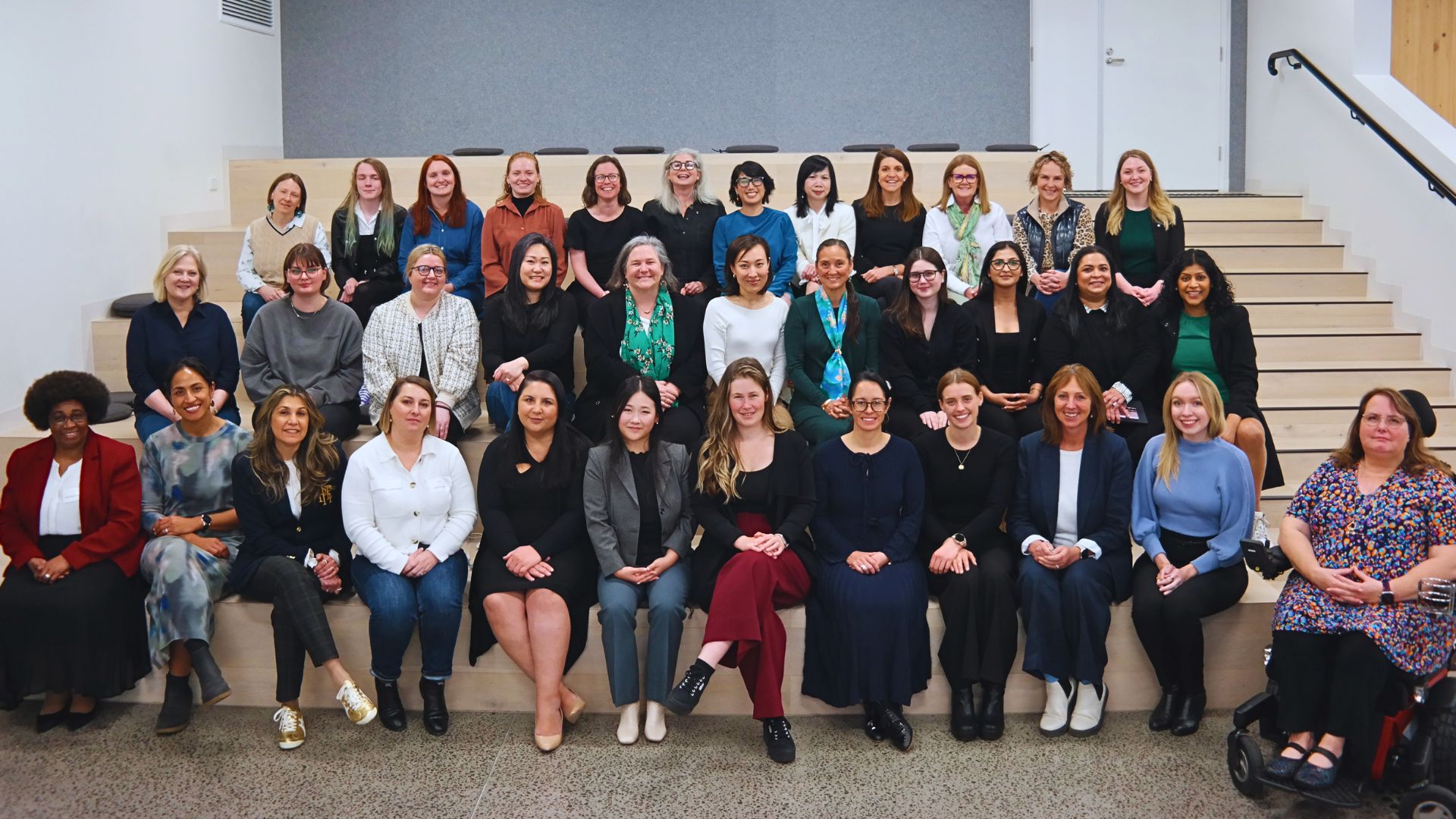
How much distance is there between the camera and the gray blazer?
12.4 feet

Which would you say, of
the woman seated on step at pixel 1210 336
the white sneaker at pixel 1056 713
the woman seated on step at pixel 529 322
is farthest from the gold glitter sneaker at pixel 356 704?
the woman seated on step at pixel 1210 336

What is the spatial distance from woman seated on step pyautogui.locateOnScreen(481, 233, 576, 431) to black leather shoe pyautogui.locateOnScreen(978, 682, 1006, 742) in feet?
6.22

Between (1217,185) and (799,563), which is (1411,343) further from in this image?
(799,563)

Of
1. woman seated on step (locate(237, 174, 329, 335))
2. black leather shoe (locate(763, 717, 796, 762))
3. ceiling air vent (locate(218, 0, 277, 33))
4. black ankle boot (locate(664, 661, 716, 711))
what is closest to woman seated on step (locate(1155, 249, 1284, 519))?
black leather shoe (locate(763, 717, 796, 762))

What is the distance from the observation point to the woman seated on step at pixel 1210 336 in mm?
4348

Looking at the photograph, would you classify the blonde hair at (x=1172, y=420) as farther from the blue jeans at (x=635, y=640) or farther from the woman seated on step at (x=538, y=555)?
the woman seated on step at (x=538, y=555)

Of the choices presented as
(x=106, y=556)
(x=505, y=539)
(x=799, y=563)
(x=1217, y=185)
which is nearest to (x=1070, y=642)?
(x=799, y=563)

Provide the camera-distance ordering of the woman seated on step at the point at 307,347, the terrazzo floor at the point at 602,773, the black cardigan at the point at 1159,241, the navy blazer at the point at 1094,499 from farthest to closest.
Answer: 1. the black cardigan at the point at 1159,241
2. the woman seated on step at the point at 307,347
3. the navy blazer at the point at 1094,499
4. the terrazzo floor at the point at 602,773

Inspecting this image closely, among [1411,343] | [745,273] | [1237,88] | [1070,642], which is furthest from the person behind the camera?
[1237,88]

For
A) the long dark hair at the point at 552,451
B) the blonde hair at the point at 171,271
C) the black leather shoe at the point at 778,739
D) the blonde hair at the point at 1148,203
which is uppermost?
the blonde hair at the point at 1148,203

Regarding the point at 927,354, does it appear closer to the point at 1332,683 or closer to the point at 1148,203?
the point at 1148,203

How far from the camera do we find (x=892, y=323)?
4.54 metres

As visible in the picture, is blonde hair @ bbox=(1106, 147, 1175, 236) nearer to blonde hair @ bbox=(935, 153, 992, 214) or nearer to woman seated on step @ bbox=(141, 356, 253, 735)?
blonde hair @ bbox=(935, 153, 992, 214)

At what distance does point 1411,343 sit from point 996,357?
104 inches
